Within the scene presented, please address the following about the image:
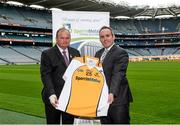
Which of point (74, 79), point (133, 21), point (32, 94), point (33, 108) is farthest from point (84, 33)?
point (133, 21)

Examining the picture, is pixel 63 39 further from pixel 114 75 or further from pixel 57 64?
pixel 114 75

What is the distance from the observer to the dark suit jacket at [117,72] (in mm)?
5547

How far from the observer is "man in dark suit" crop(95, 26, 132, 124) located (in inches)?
220

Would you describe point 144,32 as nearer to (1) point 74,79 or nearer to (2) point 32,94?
(2) point 32,94

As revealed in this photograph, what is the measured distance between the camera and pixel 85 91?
5.35 m

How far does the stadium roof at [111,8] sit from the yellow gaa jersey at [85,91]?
7099cm

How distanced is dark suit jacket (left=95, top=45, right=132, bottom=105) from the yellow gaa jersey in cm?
21

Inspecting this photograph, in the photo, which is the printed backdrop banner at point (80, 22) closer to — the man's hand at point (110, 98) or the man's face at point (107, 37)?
the man's face at point (107, 37)

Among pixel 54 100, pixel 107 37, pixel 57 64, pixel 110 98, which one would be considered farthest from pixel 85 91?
pixel 107 37

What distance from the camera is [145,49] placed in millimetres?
101750

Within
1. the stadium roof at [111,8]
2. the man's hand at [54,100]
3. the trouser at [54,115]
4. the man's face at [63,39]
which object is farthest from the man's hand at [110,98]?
the stadium roof at [111,8]

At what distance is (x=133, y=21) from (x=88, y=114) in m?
104

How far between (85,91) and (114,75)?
0.57 metres

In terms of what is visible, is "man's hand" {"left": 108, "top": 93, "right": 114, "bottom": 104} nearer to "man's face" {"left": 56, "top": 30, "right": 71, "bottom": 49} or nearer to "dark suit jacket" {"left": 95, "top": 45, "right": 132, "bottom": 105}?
"dark suit jacket" {"left": 95, "top": 45, "right": 132, "bottom": 105}
